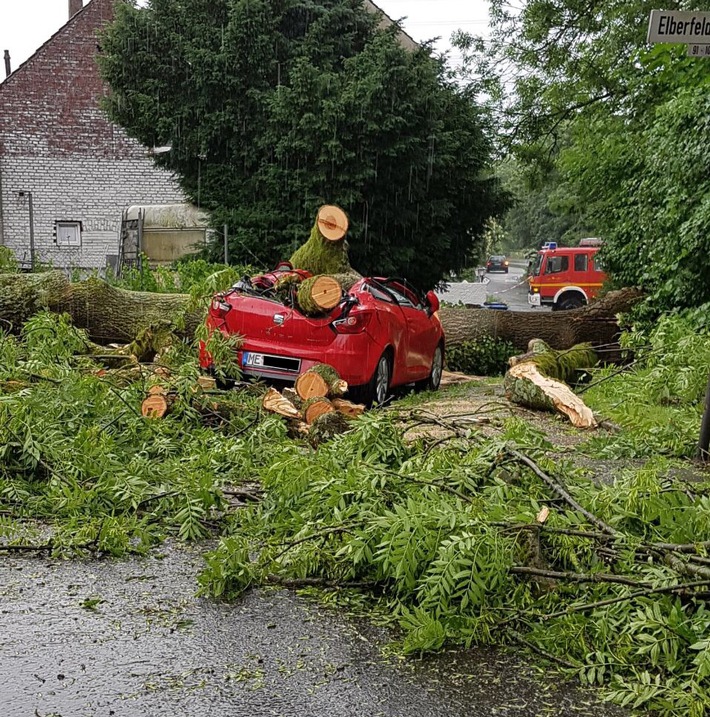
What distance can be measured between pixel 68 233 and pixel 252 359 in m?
22.9

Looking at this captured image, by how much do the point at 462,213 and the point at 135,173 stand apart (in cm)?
1172

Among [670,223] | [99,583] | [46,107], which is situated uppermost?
[46,107]

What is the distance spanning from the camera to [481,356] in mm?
17016

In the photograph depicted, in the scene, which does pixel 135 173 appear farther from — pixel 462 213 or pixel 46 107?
pixel 462 213

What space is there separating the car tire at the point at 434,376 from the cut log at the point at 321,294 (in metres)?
3.32

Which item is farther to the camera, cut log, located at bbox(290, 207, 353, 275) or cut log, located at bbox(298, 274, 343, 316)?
Answer: cut log, located at bbox(290, 207, 353, 275)

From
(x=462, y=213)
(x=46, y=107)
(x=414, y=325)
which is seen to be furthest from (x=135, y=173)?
(x=414, y=325)

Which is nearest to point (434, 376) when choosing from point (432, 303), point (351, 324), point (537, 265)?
point (432, 303)

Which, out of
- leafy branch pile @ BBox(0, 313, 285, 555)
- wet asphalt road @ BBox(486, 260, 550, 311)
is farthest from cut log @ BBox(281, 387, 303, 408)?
wet asphalt road @ BBox(486, 260, 550, 311)

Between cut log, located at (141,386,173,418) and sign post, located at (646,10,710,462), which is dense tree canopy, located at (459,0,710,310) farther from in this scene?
cut log, located at (141,386,173,418)

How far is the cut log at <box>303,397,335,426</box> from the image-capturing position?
863cm

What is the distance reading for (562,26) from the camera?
24719 mm

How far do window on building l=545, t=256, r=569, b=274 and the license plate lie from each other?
26.3m

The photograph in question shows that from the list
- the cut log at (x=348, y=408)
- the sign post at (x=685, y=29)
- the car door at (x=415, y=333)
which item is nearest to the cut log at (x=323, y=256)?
the car door at (x=415, y=333)
